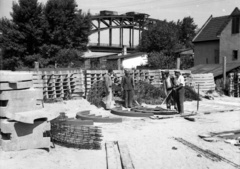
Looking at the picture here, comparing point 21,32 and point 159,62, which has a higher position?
point 21,32

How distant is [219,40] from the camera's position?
33781mm

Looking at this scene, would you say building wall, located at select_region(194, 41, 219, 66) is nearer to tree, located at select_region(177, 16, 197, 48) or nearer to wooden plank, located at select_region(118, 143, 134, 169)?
wooden plank, located at select_region(118, 143, 134, 169)

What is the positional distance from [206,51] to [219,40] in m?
2.37

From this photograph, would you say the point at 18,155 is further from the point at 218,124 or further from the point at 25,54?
the point at 25,54

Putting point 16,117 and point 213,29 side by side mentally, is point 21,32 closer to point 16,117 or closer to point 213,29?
point 213,29

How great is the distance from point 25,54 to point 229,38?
2153 cm

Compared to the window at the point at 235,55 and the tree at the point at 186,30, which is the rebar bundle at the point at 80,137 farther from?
the tree at the point at 186,30

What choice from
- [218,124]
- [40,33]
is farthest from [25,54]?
[218,124]

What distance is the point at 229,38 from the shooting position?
3366 cm

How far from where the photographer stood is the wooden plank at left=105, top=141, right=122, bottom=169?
612 cm

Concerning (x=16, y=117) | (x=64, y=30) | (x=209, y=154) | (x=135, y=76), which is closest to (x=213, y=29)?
(x=64, y=30)

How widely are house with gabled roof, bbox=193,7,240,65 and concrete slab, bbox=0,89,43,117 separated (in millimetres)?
29634

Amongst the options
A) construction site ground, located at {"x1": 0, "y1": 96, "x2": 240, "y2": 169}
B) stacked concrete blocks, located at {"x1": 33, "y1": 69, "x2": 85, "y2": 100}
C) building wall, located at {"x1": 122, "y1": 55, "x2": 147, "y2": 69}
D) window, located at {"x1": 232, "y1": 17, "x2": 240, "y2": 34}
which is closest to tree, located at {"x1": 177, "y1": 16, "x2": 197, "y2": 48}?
building wall, located at {"x1": 122, "y1": 55, "x2": 147, "y2": 69}

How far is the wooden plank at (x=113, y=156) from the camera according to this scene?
20.1 ft
